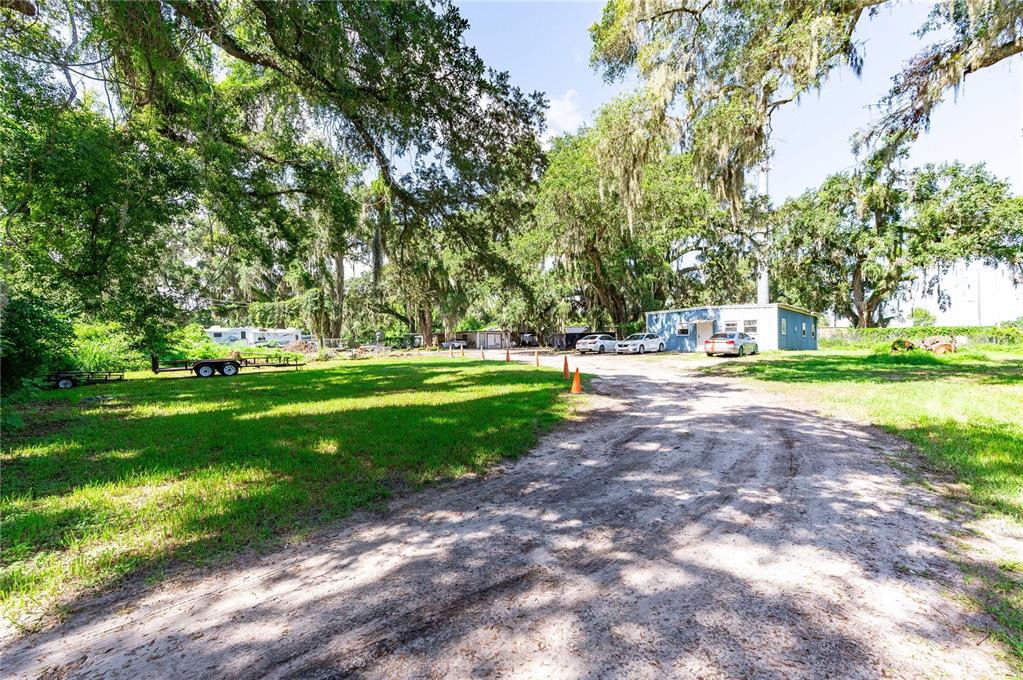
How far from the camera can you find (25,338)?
23.2 feet

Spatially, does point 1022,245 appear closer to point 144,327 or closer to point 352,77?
point 352,77

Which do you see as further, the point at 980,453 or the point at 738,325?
the point at 738,325

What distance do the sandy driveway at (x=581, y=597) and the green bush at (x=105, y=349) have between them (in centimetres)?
1619

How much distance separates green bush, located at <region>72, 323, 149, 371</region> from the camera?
14.2 meters

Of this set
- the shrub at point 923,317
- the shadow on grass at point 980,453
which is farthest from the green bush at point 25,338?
the shrub at point 923,317

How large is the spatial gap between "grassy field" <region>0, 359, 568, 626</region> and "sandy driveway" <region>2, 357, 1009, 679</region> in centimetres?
55

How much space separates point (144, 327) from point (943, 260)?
4333cm

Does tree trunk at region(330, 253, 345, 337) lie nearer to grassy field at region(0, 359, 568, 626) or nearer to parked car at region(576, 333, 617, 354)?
Result: parked car at region(576, 333, 617, 354)

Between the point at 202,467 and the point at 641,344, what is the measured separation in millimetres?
26270

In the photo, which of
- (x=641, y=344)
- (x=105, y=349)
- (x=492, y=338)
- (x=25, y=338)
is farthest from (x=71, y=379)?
(x=492, y=338)

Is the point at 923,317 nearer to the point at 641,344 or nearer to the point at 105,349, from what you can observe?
the point at 641,344

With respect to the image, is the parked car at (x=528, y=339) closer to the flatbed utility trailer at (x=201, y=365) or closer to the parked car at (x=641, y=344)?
the parked car at (x=641, y=344)

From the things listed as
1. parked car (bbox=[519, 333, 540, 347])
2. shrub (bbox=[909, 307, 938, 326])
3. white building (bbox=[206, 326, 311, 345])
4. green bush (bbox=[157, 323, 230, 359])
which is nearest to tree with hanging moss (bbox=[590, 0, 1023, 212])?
green bush (bbox=[157, 323, 230, 359])

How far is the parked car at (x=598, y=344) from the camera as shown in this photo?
29.2 meters
